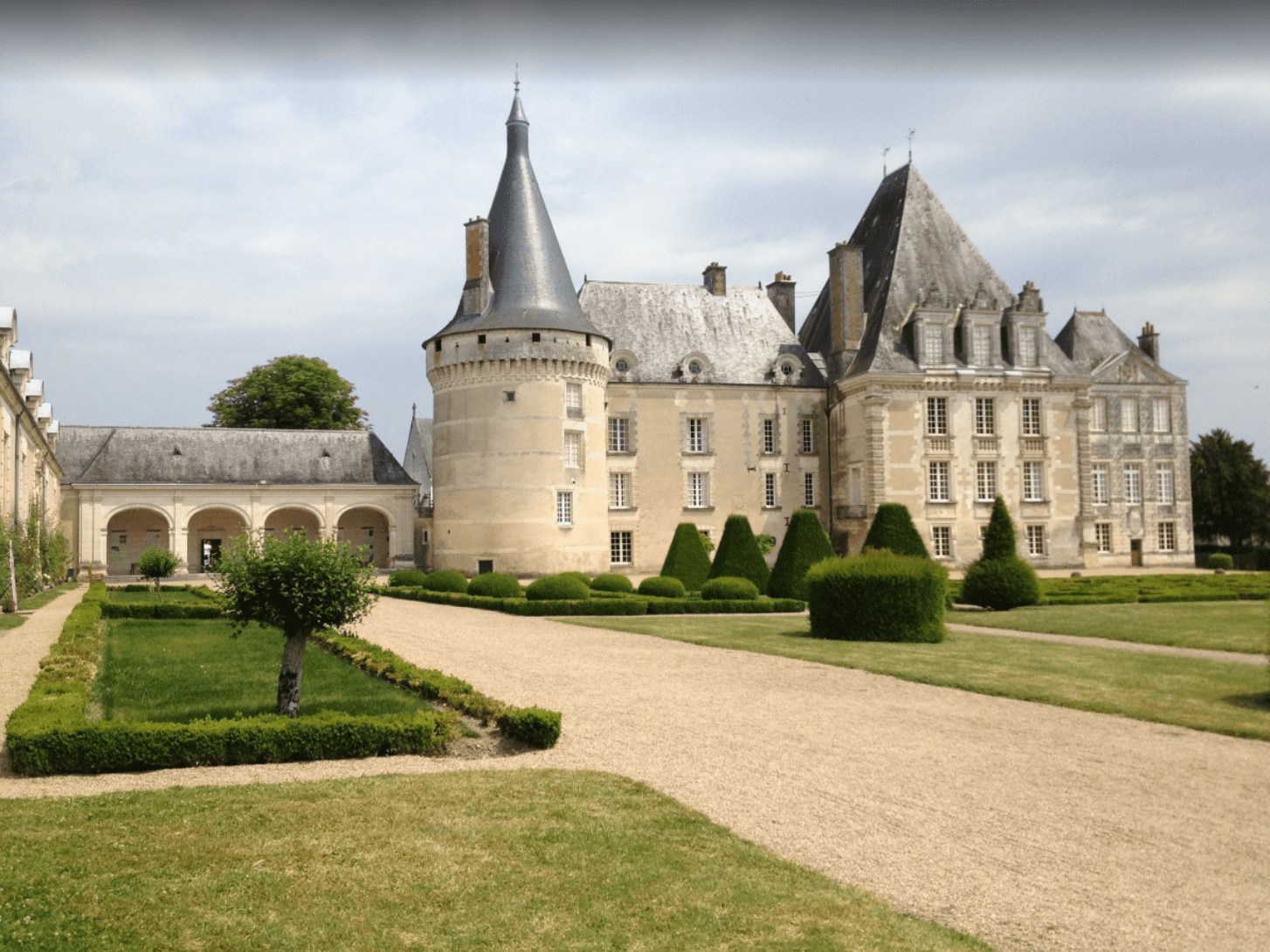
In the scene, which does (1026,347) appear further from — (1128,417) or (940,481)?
(1128,417)

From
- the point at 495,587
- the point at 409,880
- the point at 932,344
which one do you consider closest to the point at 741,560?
the point at 495,587

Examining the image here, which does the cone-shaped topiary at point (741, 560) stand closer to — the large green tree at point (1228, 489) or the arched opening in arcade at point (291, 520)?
the arched opening in arcade at point (291, 520)

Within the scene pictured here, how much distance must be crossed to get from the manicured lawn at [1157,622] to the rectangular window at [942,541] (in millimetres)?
12846

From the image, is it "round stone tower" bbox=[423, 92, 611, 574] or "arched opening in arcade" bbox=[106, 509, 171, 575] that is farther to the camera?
"arched opening in arcade" bbox=[106, 509, 171, 575]

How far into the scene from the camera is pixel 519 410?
34.8m

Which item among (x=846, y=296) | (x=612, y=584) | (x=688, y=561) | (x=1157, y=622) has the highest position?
(x=846, y=296)

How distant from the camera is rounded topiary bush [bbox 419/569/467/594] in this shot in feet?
92.2

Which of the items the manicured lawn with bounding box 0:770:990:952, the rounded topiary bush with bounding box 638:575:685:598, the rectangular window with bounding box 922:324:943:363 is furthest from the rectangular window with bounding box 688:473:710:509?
the manicured lawn with bounding box 0:770:990:952

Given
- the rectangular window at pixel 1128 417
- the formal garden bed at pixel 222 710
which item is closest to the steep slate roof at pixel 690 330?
the rectangular window at pixel 1128 417

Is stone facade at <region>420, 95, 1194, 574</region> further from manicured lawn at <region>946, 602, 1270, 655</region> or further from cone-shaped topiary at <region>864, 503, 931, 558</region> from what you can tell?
manicured lawn at <region>946, 602, 1270, 655</region>

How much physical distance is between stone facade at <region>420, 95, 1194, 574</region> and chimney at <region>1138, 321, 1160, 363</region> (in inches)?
91.5

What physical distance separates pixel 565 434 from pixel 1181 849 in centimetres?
3017

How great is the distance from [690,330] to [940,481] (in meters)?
10.3

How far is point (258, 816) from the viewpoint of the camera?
632 cm
